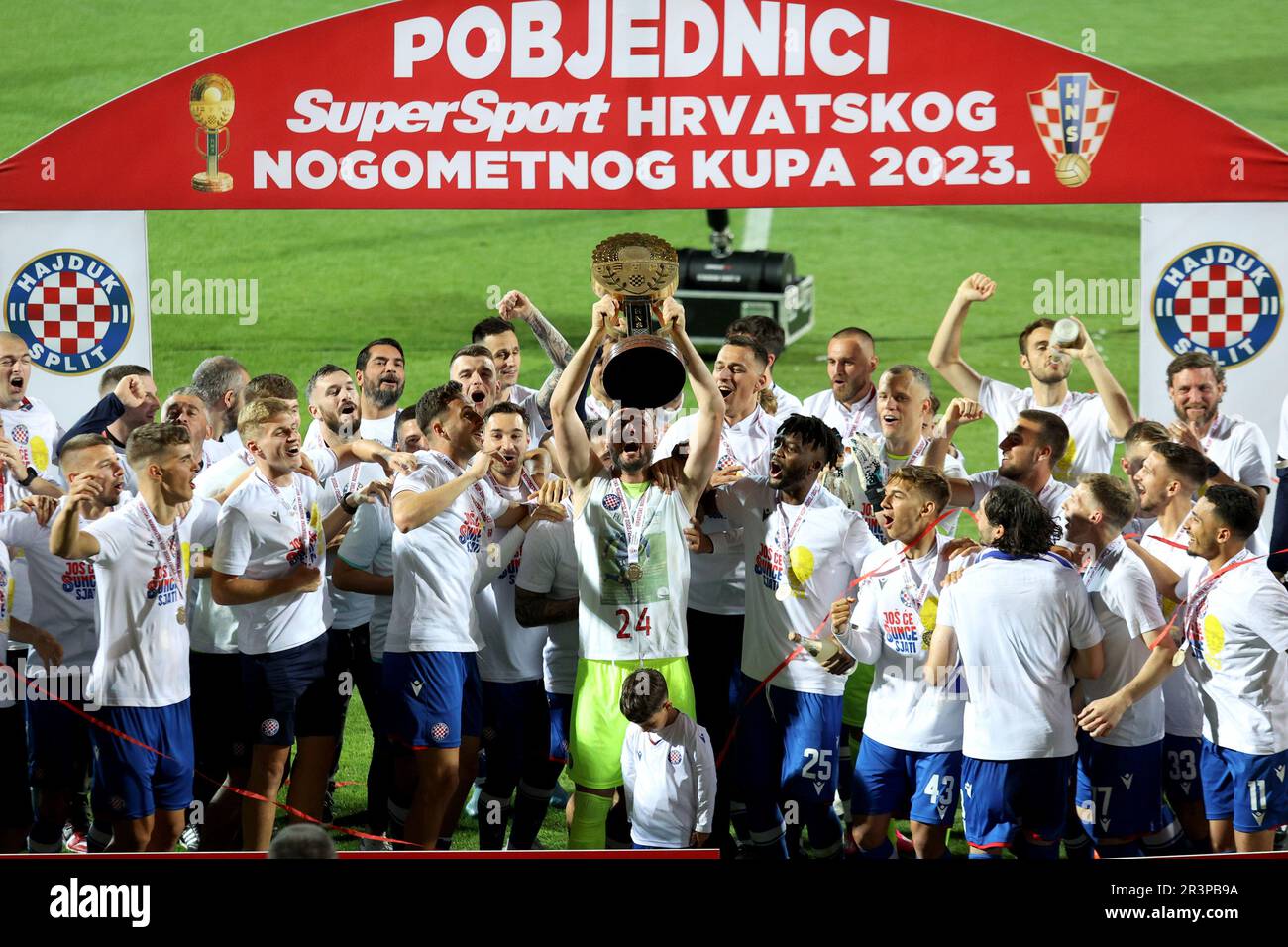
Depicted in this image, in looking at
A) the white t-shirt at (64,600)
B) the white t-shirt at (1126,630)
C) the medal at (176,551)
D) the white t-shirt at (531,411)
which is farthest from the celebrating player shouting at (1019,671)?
the white t-shirt at (64,600)

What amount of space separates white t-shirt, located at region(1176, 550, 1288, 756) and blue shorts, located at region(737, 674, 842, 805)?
1.31 meters

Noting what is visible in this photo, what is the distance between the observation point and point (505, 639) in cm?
604

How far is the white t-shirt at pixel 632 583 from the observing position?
5.75m

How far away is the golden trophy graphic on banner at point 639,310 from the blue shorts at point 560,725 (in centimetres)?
119

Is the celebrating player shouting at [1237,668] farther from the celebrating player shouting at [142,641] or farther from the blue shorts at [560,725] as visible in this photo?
the celebrating player shouting at [142,641]

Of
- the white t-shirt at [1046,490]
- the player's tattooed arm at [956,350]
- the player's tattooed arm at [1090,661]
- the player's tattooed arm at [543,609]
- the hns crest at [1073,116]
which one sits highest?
the hns crest at [1073,116]

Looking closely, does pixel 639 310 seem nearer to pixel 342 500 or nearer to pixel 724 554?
pixel 724 554

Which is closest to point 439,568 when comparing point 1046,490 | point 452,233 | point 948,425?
point 452,233

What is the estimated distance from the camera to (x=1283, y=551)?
20.3 feet

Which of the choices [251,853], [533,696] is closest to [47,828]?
[251,853]
